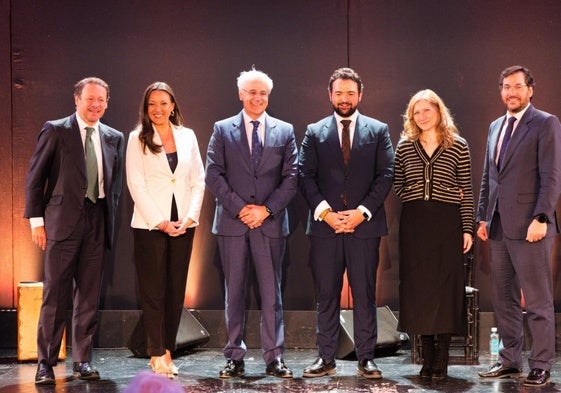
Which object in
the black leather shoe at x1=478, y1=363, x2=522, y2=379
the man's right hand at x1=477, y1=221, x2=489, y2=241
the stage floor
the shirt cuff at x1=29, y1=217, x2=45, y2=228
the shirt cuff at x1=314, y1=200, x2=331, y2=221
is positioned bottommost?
the stage floor

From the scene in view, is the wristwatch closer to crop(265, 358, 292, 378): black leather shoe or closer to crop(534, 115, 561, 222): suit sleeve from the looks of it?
crop(534, 115, 561, 222): suit sleeve

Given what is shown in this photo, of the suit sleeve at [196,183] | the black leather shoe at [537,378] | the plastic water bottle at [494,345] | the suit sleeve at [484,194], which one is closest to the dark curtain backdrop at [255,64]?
the plastic water bottle at [494,345]

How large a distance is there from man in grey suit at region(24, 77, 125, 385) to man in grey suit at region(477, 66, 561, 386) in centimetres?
239

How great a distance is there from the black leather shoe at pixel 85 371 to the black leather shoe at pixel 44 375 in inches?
6.2

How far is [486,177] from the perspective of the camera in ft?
15.3

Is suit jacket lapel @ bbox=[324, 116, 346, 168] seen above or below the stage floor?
above

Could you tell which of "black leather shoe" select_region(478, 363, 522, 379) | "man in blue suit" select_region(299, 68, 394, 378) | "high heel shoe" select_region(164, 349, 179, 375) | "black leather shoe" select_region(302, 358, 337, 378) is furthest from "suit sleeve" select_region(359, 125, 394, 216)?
"high heel shoe" select_region(164, 349, 179, 375)

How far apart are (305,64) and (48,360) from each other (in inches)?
108

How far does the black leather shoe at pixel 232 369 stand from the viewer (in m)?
4.54

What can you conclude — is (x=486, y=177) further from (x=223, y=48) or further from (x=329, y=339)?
(x=223, y=48)

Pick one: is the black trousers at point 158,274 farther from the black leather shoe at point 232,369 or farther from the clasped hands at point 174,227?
the black leather shoe at point 232,369

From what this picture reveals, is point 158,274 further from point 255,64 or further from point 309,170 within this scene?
point 255,64

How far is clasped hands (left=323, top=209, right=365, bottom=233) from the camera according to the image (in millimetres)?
4414

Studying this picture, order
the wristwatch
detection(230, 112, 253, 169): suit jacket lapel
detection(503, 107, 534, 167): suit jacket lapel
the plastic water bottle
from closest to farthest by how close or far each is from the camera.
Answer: the wristwatch
detection(503, 107, 534, 167): suit jacket lapel
detection(230, 112, 253, 169): suit jacket lapel
the plastic water bottle
